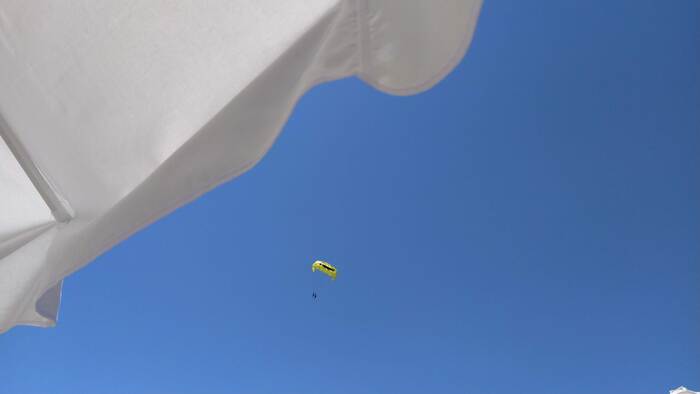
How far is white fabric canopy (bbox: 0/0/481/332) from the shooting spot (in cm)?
45

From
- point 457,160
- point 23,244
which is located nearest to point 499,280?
point 457,160

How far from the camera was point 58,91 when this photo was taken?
60 cm

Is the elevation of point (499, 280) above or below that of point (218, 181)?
above

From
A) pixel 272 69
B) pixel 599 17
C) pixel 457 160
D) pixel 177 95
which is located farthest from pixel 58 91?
pixel 457 160

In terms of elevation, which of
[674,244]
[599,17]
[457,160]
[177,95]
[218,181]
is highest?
[599,17]

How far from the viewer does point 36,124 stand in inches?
24.8

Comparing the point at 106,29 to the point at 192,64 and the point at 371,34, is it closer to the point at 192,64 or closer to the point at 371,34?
the point at 192,64

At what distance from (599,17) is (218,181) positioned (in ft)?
31.7

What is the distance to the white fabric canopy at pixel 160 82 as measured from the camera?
454 mm

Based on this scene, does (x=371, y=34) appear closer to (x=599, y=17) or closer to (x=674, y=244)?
(x=599, y=17)

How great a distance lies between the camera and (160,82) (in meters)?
0.57

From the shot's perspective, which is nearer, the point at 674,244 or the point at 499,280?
the point at 674,244

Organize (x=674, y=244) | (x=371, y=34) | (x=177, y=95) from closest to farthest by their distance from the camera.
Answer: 1. (x=371, y=34)
2. (x=177, y=95)
3. (x=674, y=244)

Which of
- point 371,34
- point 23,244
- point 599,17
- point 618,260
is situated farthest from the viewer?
point 618,260
